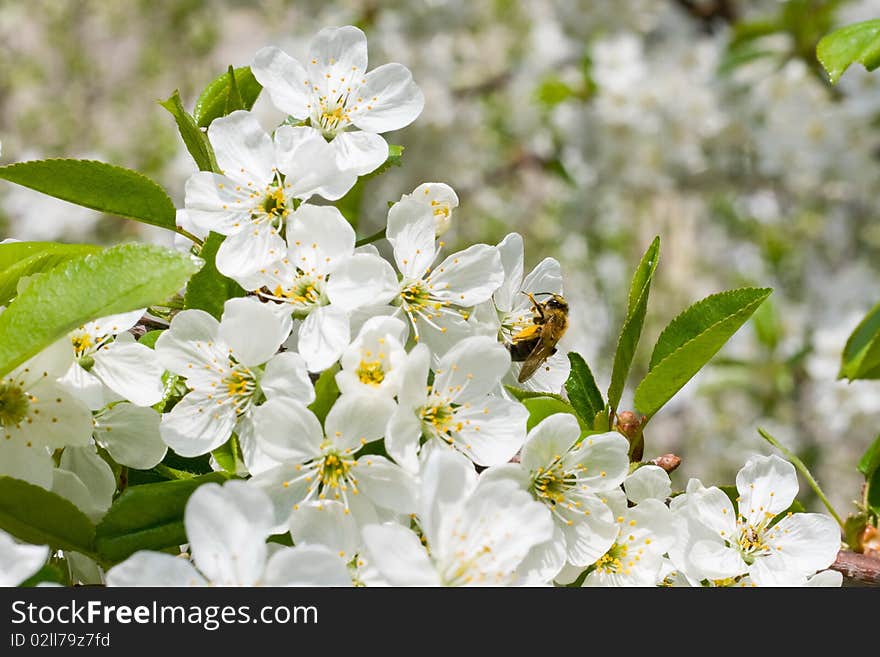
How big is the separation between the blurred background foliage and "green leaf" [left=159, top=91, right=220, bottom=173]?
183 cm

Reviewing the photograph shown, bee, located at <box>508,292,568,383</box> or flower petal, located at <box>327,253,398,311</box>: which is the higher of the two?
bee, located at <box>508,292,568,383</box>

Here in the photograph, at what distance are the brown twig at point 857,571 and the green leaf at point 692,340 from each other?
0.76 ft

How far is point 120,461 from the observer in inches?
26.4

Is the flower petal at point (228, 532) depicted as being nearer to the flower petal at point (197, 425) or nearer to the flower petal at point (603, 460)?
the flower petal at point (197, 425)

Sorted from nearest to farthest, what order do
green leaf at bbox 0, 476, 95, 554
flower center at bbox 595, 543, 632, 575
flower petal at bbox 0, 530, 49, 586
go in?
1. flower petal at bbox 0, 530, 49, 586
2. green leaf at bbox 0, 476, 95, 554
3. flower center at bbox 595, 543, 632, 575

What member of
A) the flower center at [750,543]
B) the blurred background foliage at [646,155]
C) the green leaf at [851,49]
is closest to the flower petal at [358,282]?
the flower center at [750,543]

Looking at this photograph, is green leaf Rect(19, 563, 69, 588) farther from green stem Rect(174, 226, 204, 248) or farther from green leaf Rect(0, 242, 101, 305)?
green stem Rect(174, 226, 204, 248)

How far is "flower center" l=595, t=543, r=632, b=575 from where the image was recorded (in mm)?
692

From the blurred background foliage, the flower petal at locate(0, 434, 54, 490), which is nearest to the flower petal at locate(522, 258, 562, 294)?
the flower petal at locate(0, 434, 54, 490)

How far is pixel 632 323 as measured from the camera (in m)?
0.79

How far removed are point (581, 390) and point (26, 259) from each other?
48 centimetres

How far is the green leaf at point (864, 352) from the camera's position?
3.09 feet

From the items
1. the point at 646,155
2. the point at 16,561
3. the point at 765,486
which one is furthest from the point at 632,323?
the point at 646,155
